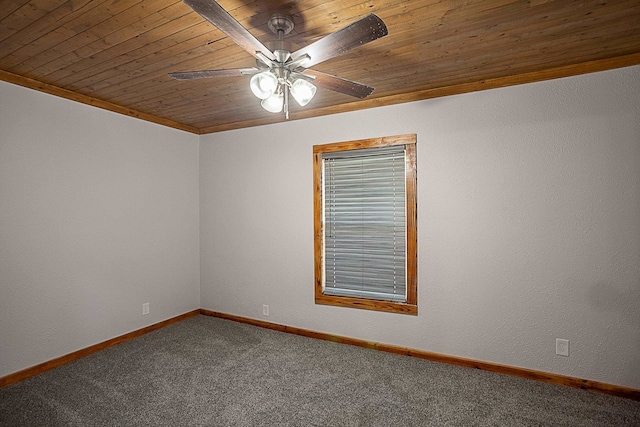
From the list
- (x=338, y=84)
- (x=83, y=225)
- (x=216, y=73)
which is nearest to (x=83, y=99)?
(x=83, y=225)

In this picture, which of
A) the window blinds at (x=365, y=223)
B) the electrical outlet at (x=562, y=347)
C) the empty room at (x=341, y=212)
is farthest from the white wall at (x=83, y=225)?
the electrical outlet at (x=562, y=347)

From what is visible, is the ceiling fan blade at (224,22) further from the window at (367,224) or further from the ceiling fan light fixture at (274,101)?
the window at (367,224)

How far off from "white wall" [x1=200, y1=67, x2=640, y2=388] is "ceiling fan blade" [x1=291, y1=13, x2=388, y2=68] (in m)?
1.77

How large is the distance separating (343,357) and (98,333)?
243 centimetres

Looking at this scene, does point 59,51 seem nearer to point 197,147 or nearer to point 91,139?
point 91,139

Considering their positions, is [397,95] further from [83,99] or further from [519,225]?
[83,99]

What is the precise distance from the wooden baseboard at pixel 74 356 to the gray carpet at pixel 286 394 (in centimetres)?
9

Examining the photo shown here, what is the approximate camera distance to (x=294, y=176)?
3828mm

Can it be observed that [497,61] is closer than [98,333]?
Yes

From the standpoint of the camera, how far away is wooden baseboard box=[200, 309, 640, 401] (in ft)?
8.26

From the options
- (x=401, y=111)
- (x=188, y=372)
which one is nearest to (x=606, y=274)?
(x=401, y=111)

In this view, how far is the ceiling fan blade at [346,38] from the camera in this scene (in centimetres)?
139

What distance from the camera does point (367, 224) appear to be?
3.48 meters

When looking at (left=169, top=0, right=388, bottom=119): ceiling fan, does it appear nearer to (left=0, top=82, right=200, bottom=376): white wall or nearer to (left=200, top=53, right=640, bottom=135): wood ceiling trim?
(left=200, top=53, right=640, bottom=135): wood ceiling trim
